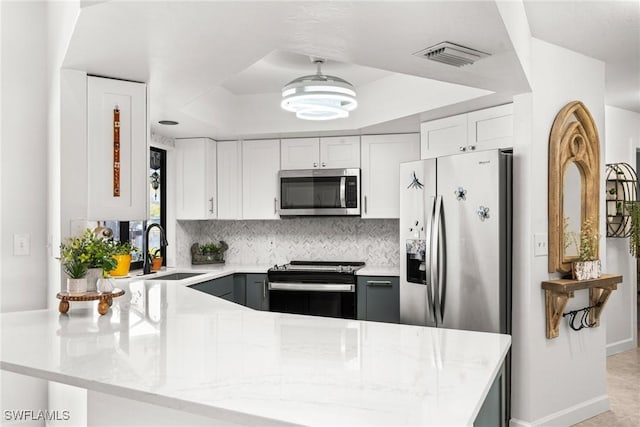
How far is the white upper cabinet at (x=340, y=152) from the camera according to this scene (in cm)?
452

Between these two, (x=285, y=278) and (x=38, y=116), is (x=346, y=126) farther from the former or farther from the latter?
(x=38, y=116)

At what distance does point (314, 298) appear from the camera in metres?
4.26

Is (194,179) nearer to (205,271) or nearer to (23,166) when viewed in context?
(205,271)

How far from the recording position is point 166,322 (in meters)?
1.93

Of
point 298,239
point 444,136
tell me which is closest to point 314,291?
point 298,239

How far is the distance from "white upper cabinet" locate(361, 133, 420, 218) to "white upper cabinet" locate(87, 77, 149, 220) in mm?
2305

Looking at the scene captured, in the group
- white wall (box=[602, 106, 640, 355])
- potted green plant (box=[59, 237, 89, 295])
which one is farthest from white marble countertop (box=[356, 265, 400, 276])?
potted green plant (box=[59, 237, 89, 295])

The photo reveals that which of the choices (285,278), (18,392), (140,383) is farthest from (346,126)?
(140,383)

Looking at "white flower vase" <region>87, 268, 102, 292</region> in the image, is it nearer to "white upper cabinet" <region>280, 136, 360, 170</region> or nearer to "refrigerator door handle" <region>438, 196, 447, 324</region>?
"refrigerator door handle" <region>438, 196, 447, 324</region>

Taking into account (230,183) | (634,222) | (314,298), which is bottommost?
(314,298)

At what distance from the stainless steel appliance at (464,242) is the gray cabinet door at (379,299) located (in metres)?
0.72

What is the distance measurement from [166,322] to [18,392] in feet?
3.92

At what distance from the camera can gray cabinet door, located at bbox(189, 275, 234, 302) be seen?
3896 millimetres

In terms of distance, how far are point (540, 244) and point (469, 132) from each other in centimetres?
99
